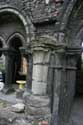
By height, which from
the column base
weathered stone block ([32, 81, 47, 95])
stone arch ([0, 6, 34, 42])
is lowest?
the column base

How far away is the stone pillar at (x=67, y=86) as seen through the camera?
3836 millimetres

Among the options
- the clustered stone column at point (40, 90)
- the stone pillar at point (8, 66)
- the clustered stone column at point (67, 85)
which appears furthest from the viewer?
the stone pillar at point (8, 66)

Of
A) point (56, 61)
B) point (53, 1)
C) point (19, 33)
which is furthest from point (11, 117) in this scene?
point (53, 1)

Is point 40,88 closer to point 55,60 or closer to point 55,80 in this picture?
point 55,80

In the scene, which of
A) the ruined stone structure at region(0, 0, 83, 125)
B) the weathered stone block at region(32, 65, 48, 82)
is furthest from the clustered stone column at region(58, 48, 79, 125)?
the weathered stone block at region(32, 65, 48, 82)

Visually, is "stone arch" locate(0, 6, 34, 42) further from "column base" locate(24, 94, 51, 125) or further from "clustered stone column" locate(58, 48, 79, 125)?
"column base" locate(24, 94, 51, 125)

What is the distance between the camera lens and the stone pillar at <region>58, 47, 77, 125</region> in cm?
384

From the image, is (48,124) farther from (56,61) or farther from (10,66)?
(10,66)

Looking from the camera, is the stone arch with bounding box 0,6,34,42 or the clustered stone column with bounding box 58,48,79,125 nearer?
the clustered stone column with bounding box 58,48,79,125

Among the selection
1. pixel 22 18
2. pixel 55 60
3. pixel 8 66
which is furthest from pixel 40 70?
pixel 8 66

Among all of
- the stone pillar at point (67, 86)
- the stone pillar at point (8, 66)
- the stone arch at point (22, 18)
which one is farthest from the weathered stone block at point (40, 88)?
the stone pillar at point (8, 66)

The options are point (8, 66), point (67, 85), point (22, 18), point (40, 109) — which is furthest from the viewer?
point (8, 66)

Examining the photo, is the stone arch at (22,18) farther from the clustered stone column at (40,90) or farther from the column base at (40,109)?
the column base at (40,109)

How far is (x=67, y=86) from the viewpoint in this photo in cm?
394
